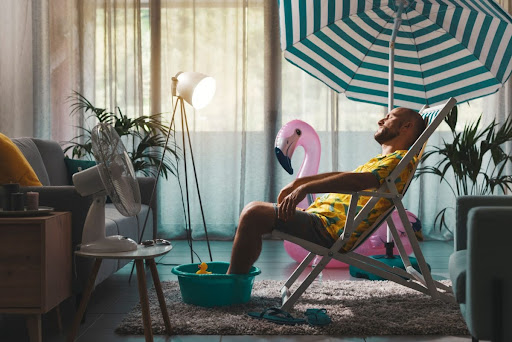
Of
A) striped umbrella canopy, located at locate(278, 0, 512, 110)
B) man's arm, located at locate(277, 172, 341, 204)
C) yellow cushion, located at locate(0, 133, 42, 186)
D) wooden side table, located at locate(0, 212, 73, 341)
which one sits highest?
striped umbrella canopy, located at locate(278, 0, 512, 110)

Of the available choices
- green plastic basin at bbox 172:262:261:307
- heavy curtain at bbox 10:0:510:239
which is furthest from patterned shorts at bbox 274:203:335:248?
heavy curtain at bbox 10:0:510:239

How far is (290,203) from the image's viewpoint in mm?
→ 2580

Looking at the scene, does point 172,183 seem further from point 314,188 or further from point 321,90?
point 314,188

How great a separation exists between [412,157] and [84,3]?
3767 millimetres

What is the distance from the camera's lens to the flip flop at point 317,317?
2.46 metres

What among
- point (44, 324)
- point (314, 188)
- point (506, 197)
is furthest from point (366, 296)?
point (44, 324)

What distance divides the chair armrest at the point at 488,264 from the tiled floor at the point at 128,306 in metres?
0.75

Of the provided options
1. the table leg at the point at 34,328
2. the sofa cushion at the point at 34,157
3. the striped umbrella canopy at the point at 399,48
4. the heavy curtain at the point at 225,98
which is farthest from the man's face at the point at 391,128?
the heavy curtain at the point at 225,98

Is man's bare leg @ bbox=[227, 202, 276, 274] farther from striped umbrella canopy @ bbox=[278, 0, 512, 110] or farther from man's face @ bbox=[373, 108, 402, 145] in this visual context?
striped umbrella canopy @ bbox=[278, 0, 512, 110]

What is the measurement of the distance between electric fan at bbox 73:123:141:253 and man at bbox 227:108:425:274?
58 centimetres

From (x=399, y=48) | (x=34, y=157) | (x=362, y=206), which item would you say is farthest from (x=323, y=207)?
(x=34, y=157)

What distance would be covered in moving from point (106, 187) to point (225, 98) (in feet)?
10.9

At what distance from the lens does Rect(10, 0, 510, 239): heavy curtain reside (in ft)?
17.5

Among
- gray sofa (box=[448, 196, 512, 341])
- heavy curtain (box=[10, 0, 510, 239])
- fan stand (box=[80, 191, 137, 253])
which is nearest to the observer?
gray sofa (box=[448, 196, 512, 341])
